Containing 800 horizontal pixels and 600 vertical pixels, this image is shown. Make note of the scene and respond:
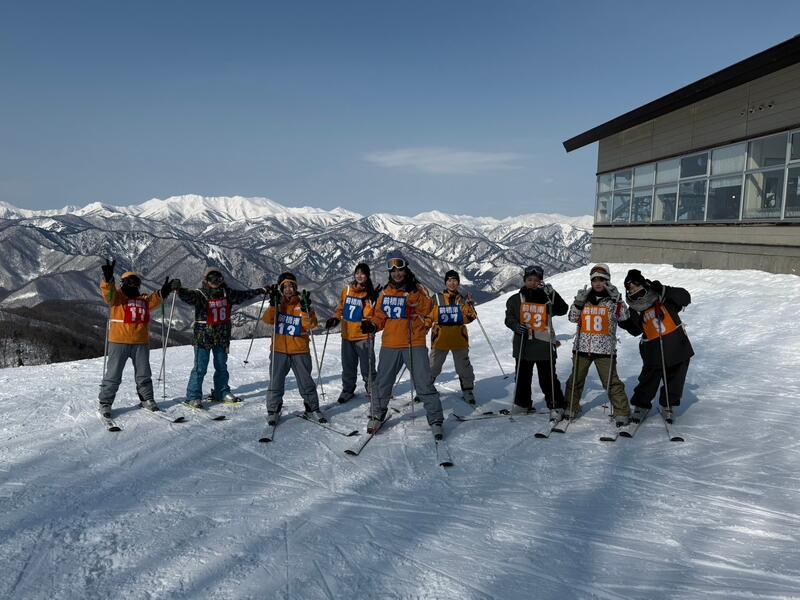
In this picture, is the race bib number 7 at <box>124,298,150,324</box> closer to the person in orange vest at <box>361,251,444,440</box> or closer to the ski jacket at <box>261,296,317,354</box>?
the ski jacket at <box>261,296,317,354</box>

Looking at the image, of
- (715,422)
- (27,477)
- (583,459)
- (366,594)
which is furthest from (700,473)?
(27,477)

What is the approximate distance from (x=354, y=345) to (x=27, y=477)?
424cm

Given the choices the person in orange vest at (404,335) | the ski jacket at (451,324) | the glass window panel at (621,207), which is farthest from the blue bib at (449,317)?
the glass window panel at (621,207)

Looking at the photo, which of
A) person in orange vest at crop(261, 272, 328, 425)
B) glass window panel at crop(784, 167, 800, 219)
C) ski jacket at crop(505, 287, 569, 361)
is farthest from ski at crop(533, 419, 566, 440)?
glass window panel at crop(784, 167, 800, 219)

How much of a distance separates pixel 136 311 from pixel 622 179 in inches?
898

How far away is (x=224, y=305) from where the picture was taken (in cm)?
767

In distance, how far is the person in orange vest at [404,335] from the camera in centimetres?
643

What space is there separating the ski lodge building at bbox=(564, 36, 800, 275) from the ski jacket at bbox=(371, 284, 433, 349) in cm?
1363

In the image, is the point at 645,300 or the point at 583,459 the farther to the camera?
the point at 645,300

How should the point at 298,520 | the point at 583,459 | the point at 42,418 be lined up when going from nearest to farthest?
the point at 298,520, the point at 583,459, the point at 42,418

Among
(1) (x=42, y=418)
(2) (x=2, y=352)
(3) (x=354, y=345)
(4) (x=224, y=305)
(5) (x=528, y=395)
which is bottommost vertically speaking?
(2) (x=2, y=352)

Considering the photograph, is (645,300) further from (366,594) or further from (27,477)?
(27,477)

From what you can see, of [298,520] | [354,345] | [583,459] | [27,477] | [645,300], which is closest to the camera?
[298,520]

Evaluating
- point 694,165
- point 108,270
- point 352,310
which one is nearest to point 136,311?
point 108,270
